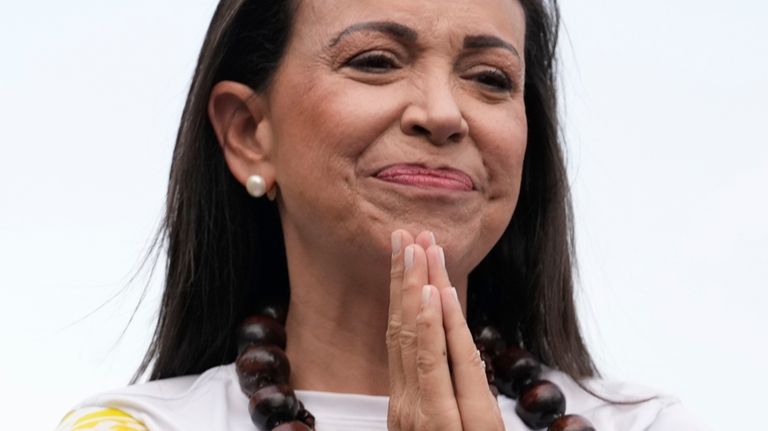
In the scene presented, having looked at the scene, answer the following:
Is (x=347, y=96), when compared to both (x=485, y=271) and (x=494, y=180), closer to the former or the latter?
(x=494, y=180)

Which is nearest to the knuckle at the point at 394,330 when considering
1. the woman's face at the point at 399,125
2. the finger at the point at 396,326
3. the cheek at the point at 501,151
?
the finger at the point at 396,326

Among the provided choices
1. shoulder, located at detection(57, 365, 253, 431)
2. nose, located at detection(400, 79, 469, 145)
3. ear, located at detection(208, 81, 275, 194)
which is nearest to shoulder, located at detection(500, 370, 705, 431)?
shoulder, located at detection(57, 365, 253, 431)

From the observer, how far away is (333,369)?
505 cm

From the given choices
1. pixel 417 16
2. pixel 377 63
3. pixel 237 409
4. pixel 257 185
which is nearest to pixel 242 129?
pixel 257 185

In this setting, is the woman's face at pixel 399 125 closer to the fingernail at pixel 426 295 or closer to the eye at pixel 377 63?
the eye at pixel 377 63

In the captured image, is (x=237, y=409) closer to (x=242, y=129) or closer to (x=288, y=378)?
(x=288, y=378)

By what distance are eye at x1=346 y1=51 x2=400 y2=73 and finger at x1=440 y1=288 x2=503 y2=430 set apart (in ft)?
2.71

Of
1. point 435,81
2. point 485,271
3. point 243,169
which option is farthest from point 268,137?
point 485,271

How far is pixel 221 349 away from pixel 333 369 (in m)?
0.53

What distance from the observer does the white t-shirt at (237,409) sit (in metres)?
4.92

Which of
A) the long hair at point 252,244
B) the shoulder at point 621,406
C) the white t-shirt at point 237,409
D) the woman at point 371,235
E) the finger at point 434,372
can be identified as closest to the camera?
the finger at point 434,372

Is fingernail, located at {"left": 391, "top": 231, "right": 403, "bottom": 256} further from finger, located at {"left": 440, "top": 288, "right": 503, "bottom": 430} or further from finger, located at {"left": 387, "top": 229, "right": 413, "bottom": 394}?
finger, located at {"left": 440, "top": 288, "right": 503, "bottom": 430}

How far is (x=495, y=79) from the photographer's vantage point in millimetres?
4980

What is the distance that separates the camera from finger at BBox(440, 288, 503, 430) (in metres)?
4.22
